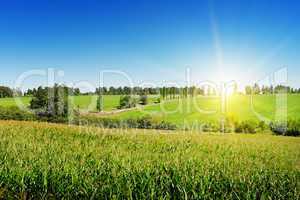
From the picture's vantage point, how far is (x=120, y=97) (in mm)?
54438

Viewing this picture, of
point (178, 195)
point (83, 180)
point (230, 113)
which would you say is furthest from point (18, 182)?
point (230, 113)

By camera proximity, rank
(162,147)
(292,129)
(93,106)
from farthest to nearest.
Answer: (292,129) < (93,106) < (162,147)

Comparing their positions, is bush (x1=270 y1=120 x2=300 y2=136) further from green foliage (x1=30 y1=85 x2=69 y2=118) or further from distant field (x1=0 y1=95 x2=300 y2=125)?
green foliage (x1=30 y1=85 x2=69 y2=118)

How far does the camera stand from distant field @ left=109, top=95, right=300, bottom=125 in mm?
53031

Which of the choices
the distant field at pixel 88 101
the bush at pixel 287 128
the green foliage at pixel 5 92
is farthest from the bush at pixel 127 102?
the bush at pixel 287 128

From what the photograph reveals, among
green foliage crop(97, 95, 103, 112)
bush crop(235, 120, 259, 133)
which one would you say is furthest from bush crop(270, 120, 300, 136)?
green foliage crop(97, 95, 103, 112)

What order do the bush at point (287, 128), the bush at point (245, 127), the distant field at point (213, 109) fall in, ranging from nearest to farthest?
1. the bush at point (287, 128)
2. the bush at point (245, 127)
3. the distant field at point (213, 109)

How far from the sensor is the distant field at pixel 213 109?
174ft

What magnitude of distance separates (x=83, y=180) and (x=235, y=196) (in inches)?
113

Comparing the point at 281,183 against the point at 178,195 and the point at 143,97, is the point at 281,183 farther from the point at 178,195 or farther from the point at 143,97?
the point at 143,97

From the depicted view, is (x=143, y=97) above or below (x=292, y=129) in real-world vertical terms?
above

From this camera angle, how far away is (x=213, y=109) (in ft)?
202

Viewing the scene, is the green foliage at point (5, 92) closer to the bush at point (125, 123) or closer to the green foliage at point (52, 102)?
the green foliage at point (52, 102)

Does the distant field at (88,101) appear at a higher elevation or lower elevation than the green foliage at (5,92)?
lower
